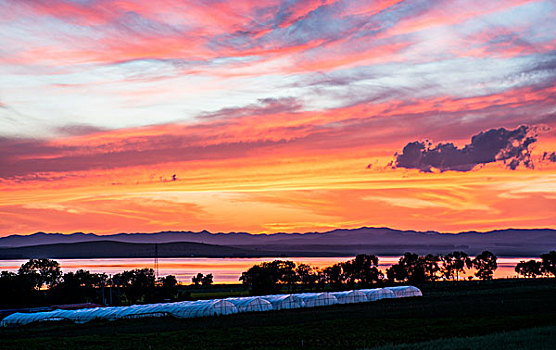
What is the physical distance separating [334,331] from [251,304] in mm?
25891

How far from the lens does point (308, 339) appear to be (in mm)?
44156

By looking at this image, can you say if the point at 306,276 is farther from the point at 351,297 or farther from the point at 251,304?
the point at 251,304

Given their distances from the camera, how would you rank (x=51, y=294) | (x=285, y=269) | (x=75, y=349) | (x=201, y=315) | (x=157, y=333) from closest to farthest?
(x=75, y=349) < (x=157, y=333) < (x=201, y=315) < (x=51, y=294) < (x=285, y=269)

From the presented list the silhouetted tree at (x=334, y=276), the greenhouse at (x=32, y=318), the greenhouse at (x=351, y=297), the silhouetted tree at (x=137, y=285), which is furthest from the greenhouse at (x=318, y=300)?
the silhouetted tree at (x=334, y=276)

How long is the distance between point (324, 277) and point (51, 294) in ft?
190

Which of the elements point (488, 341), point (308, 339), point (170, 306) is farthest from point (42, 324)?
point (488, 341)

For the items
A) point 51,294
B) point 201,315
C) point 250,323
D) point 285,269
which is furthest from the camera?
point 285,269

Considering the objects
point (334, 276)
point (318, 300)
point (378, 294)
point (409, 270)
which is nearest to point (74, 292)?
point (318, 300)

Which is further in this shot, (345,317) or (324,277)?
(324,277)

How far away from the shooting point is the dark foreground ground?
39.4m

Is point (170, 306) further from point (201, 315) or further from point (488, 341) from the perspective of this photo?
point (488, 341)

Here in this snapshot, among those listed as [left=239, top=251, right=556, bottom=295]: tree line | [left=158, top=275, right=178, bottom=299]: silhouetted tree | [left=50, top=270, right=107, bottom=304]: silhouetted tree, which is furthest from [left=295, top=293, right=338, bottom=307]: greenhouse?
[left=239, top=251, right=556, bottom=295]: tree line

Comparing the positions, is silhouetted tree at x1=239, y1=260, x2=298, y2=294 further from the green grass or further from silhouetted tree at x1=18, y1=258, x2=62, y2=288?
the green grass

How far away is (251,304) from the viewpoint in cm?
7312
